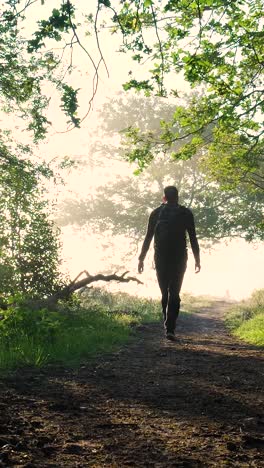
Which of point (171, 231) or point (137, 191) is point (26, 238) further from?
point (137, 191)

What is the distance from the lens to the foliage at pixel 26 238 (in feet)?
34.9

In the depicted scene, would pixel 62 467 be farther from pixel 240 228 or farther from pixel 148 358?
pixel 240 228

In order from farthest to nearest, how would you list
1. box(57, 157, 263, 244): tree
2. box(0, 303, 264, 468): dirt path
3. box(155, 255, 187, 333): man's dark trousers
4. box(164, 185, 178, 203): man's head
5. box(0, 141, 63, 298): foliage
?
1. box(57, 157, 263, 244): tree
2. box(0, 141, 63, 298): foliage
3. box(164, 185, 178, 203): man's head
4. box(155, 255, 187, 333): man's dark trousers
5. box(0, 303, 264, 468): dirt path

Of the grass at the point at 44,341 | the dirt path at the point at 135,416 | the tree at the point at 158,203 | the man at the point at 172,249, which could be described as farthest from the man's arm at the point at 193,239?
the tree at the point at 158,203

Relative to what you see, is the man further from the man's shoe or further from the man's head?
the man's shoe

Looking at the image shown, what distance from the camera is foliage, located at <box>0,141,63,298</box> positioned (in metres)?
10.6

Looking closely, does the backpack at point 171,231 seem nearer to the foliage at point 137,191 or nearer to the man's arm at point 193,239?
the man's arm at point 193,239

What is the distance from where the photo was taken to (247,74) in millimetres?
10508

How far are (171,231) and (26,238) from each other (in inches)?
191

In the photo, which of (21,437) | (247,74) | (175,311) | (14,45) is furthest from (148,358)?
(14,45)

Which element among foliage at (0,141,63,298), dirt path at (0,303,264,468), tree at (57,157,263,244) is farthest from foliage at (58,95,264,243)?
dirt path at (0,303,264,468)

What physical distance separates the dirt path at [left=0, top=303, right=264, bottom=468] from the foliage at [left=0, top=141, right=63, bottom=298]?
5.97 meters

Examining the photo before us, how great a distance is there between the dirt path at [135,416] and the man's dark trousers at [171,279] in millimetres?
2119


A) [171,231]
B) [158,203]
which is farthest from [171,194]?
[158,203]
